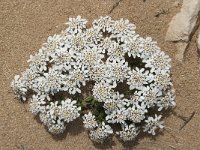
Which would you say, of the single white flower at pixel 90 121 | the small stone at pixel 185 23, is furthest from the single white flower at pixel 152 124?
the small stone at pixel 185 23

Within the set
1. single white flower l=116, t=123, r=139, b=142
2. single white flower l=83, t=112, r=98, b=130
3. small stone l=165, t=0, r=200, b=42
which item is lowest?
single white flower l=116, t=123, r=139, b=142

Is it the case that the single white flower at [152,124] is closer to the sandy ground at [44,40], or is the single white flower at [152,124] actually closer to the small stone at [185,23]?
the sandy ground at [44,40]

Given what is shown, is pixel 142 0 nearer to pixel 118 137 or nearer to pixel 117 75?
pixel 117 75

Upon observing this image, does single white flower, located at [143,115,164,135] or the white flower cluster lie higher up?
the white flower cluster

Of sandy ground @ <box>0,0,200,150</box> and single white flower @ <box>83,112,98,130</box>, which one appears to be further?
sandy ground @ <box>0,0,200,150</box>

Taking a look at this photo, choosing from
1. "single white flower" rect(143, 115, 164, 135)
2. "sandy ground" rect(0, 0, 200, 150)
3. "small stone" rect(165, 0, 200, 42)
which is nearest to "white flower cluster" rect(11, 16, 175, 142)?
"single white flower" rect(143, 115, 164, 135)

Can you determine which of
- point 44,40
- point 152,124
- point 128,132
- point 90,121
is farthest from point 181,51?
point 44,40

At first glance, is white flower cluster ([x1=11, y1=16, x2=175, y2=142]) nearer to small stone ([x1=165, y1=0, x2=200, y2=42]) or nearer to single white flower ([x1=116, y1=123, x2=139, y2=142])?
single white flower ([x1=116, y1=123, x2=139, y2=142])
